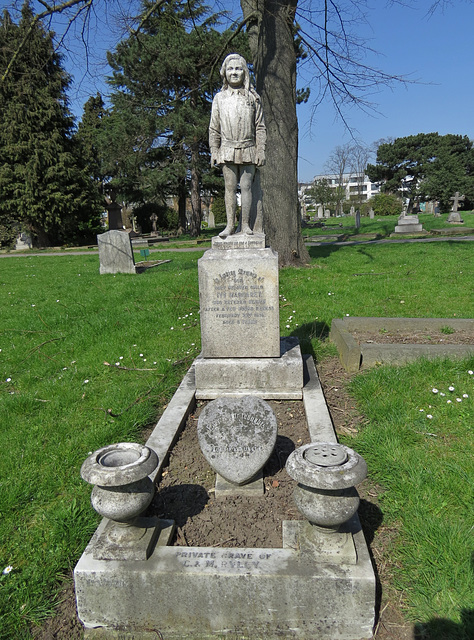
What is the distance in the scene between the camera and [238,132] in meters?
4.24

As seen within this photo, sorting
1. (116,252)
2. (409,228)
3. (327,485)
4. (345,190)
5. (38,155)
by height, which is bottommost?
(327,485)

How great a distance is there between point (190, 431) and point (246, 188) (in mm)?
2515

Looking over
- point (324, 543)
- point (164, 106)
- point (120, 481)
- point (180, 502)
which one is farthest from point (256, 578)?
point (164, 106)

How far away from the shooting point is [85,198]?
25719mm

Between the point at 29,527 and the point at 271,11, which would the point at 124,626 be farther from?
the point at 271,11

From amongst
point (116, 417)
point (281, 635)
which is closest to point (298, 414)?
point (116, 417)

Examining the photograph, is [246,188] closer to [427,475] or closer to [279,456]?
[279,456]

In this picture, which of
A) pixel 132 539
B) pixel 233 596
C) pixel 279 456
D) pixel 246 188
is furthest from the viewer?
pixel 246 188

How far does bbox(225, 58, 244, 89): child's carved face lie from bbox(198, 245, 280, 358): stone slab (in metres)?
1.63

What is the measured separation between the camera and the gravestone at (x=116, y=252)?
11.5 metres

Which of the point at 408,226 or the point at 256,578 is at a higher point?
the point at 408,226

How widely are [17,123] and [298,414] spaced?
26.4 metres

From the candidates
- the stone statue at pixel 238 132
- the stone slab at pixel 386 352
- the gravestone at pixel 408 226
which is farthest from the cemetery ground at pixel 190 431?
the gravestone at pixel 408 226

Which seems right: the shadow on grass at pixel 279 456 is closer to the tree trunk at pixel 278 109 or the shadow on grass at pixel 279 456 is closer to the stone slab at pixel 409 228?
the tree trunk at pixel 278 109
